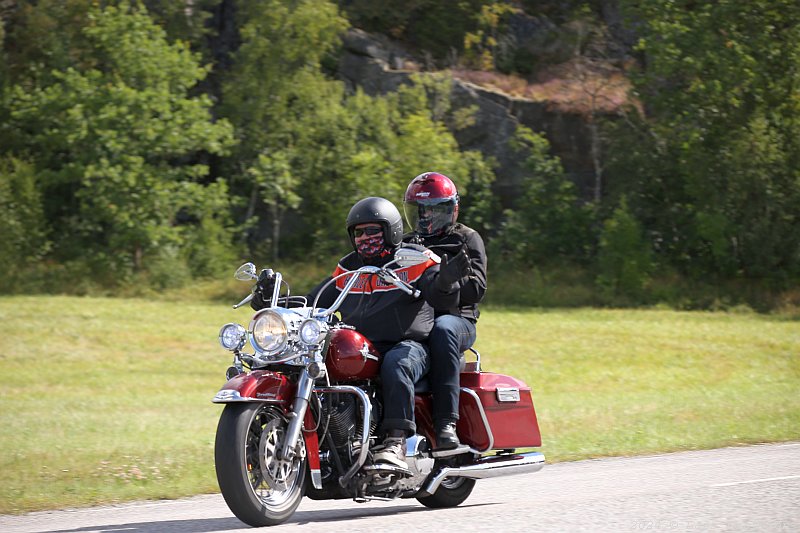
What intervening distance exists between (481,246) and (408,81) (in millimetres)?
40351

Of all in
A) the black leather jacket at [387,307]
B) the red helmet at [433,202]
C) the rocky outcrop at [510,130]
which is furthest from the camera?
the rocky outcrop at [510,130]

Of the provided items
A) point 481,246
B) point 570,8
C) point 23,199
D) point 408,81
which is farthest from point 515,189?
point 481,246

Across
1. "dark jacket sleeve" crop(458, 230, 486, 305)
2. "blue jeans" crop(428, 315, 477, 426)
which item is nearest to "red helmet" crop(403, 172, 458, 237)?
"dark jacket sleeve" crop(458, 230, 486, 305)

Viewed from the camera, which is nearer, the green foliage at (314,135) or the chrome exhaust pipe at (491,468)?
the chrome exhaust pipe at (491,468)

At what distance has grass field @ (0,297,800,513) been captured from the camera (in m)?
11.6

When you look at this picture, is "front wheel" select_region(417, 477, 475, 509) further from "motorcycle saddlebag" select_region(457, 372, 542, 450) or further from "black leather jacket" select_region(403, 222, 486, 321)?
"black leather jacket" select_region(403, 222, 486, 321)

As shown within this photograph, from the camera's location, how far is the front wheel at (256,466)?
22.5 feet

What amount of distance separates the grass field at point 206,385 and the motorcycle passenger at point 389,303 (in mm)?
2788

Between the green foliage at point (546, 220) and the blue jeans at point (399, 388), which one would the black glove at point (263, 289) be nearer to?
the blue jeans at point (399, 388)

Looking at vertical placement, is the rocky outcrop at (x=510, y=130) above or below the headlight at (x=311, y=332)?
above

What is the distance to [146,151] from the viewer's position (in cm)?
4281

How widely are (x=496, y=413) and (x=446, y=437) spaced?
1.98 ft

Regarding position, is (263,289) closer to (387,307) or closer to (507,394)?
(387,307)

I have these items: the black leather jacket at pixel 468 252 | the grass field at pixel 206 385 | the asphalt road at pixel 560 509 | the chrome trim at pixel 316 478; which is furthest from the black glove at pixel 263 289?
the grass field at pixel 206 385
